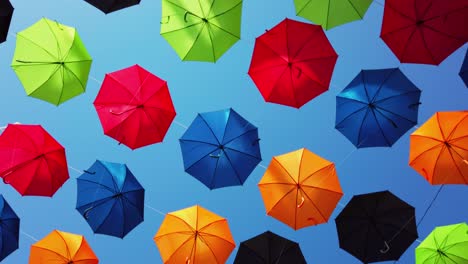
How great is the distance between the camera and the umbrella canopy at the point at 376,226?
32.6 ft

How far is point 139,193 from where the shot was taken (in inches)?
417

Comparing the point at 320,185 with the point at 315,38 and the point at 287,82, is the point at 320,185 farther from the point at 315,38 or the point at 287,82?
the point at 315,38

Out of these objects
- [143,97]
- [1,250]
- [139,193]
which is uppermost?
[143,97]

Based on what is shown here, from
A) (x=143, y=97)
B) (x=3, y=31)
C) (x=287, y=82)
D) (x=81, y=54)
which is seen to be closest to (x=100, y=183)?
(x=143, y=97)

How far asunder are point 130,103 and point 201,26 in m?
2.30

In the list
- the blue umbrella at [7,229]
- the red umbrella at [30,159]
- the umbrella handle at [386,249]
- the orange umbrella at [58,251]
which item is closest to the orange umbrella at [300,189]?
the umbrella handle at [386,249]

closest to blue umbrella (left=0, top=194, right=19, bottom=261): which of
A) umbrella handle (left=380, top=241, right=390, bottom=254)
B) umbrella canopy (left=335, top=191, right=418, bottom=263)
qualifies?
umbrella canopy (left=335, top=191, right=418, bottom=263)

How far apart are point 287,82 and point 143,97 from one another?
125 inches

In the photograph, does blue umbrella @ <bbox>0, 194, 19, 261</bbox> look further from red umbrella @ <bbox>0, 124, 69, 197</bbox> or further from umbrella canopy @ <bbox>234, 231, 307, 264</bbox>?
umbrella canopy @ <bbox>234, 231, 307, 264</bbox>

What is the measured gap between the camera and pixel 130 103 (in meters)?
9.66

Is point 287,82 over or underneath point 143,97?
over

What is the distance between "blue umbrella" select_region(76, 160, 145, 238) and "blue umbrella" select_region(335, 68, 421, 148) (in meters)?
5.15

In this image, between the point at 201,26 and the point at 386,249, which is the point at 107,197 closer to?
the point at 201,26

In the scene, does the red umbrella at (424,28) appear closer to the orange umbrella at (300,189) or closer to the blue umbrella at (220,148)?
the orange umbrella at (300,189)
